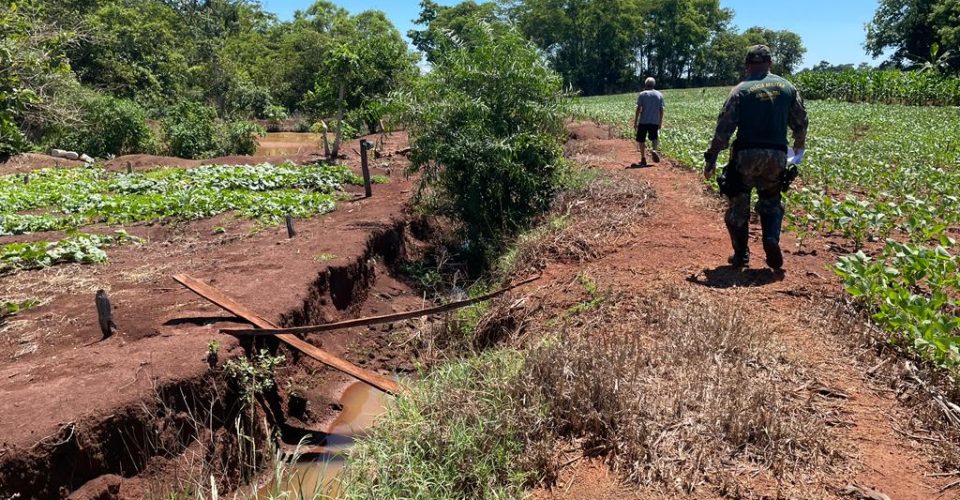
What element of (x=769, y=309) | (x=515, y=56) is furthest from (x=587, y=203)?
(x=769, y=309)

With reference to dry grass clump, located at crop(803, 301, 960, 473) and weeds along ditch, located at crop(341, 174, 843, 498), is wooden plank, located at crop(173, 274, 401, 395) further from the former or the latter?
dry grass clump, located at crop(803, 301, 960, 473)

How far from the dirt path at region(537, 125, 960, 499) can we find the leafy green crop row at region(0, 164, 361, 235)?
5900 millimetres

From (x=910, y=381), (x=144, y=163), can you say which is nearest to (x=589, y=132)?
(x=144, y=163)

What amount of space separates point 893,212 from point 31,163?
2088cm

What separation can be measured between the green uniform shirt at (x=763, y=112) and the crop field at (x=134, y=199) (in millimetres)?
7052

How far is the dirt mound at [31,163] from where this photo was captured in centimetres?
1711

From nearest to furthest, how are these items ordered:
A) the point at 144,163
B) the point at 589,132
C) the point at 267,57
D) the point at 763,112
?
the point at 763,112
the point at 144,163
the point at 589,132
the point at 267,57

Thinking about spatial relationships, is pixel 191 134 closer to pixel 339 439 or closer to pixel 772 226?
pixel 339 439

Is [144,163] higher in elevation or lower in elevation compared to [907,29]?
lower

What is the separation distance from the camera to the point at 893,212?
576cm

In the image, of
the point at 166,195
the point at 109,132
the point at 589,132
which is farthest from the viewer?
the point at 109,132

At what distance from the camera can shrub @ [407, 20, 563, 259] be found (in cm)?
885

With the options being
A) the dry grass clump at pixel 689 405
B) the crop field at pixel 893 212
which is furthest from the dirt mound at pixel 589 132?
the dry grass clump at pixel 689 405

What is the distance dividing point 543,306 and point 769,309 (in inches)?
77.9
